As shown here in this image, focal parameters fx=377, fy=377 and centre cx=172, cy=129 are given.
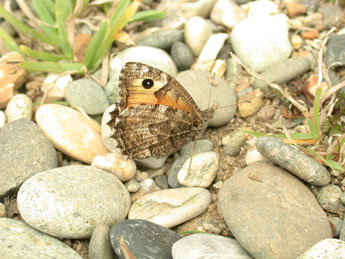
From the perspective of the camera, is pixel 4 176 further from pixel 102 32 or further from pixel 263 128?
pixel 263 128

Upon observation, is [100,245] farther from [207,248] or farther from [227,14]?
[227,14]

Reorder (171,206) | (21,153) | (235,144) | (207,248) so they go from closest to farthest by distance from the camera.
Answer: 1. (207,248)
2. (171,206)
3. (21,153)
4. (235,144)

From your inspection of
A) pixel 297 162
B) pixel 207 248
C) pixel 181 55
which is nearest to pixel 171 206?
pixel 207 248

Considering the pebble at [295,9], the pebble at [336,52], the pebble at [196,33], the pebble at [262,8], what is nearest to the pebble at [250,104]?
the pebble at [336,52]

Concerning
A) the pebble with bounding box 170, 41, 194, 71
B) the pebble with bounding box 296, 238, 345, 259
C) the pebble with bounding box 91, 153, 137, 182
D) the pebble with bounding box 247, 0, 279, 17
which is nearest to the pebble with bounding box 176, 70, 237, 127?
the pebble with bounding box 170, 41, 194, 71

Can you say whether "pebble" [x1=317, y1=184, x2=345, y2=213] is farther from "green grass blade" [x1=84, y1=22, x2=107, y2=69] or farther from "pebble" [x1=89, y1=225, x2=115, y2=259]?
"green grass blade" [x1=84, y1=22, x2=107, y2=69]
